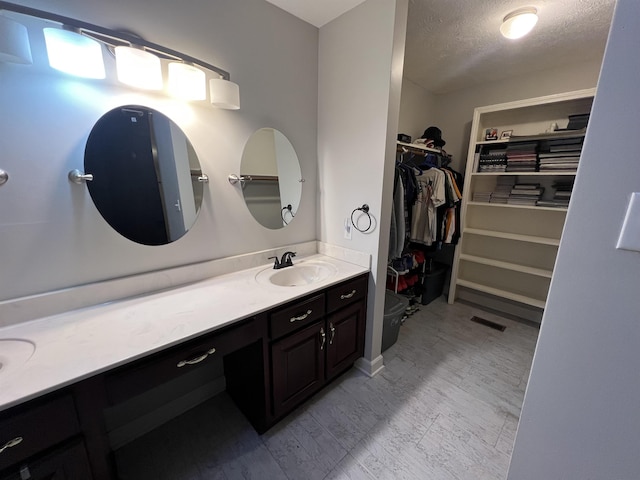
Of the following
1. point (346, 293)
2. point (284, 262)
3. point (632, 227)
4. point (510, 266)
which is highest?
point (632, 227)

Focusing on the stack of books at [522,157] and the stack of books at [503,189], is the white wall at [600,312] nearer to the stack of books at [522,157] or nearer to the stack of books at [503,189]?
the stack of books at [522,157]

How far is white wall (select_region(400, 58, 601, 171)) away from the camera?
2.28 m

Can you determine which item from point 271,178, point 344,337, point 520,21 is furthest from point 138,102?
point 520,21

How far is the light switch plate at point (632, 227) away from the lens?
21.2 inches

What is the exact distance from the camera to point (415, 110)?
2.88 metres

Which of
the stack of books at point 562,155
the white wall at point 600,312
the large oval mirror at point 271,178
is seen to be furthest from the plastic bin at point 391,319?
the stack of books at point 562,155

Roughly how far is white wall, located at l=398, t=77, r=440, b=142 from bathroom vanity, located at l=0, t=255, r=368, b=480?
79.6 inches

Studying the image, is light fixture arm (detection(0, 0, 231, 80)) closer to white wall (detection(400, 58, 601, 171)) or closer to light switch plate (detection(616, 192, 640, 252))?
light switch plate (detection(616, 192, 640, 252))

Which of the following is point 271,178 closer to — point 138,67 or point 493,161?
point 138,67

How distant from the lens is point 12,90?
0.94m

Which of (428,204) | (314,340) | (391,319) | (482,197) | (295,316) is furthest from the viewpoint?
(482,197)

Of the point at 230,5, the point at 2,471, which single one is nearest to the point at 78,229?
the point at 2,471

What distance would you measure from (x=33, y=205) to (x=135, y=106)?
0.61m

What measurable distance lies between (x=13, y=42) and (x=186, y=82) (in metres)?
0.56
